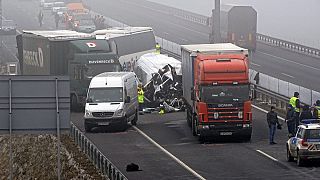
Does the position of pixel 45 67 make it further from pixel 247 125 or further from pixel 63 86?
pixel 63 86

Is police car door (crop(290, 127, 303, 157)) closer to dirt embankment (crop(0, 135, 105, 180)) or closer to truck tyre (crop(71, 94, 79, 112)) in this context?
dirt embankment (crop(0, 135, 105, 180))

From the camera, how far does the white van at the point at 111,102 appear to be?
3944 centimetres

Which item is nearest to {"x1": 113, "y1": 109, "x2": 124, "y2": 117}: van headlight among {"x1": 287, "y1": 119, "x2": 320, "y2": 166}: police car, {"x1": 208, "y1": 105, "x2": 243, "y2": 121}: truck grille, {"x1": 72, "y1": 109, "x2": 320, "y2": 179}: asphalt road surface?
{"x1": 72, "y1": 109, "x2": 320, "y2": 179}: asphalt road surface

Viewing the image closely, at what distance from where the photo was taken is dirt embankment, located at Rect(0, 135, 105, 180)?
29.7 meters

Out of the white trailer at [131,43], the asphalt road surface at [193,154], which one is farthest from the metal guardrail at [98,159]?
the white trailer at [131,43]

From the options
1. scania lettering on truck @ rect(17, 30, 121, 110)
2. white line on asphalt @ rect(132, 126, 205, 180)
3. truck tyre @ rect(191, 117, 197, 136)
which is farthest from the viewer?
scania lettering on truck @ rect(17, 30, 121, 110)

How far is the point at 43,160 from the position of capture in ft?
116

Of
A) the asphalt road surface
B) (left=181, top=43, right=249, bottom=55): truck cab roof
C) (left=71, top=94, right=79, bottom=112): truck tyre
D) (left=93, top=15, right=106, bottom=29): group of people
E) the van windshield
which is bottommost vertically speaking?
(left=93, top=15, right=106, bottom=29): group of people

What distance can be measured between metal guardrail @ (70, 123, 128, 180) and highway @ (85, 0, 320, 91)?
26.1m

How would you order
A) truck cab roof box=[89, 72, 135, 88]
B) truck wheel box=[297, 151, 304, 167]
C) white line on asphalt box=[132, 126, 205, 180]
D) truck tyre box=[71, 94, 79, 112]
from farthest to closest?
1. truck tyre box=[71, 94, 79, 112]
2. truck cab roof box=[89, 72, 135, 88]
3. truck wheel box=[297, 151, 304, 167]
4. white line on asphalt box=[132, 126, 205, 180]

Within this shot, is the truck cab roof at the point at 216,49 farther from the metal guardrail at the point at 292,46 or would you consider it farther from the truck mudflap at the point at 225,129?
the metal guardrail at the point at 292,46

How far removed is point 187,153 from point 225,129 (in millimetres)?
2516

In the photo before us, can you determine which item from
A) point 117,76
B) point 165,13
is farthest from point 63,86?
point 165,13

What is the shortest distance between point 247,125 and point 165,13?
94008mm
